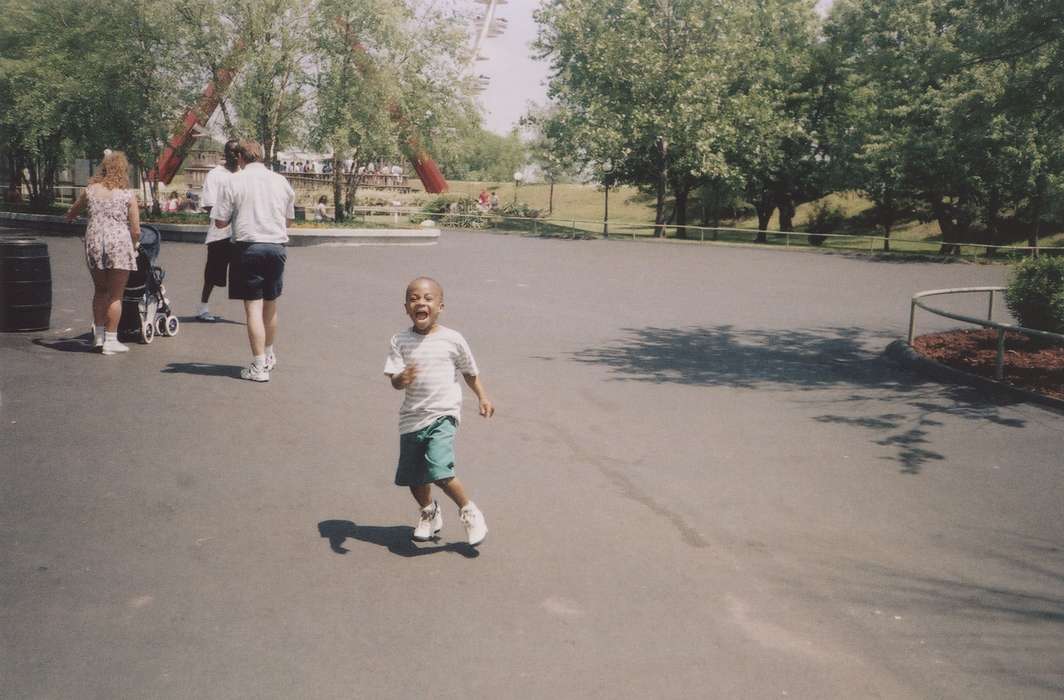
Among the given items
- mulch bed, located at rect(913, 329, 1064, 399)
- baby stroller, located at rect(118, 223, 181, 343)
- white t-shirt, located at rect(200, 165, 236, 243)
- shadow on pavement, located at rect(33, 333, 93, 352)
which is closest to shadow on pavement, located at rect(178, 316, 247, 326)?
baby stroller, located at rect(118, 223, 181, 343)

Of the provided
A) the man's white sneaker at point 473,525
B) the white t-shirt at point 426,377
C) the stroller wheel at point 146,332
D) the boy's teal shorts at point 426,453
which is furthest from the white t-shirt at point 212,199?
the man's white sneaker at point 473,525

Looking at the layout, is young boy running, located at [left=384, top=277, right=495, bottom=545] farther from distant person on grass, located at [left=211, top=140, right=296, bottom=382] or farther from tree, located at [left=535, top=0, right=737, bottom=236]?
tree, located at [left=535, top=0, right=737, bottom=236]

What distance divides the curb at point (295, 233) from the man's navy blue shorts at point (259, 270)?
56.1ft

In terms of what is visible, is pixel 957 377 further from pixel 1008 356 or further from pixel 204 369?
pixel 204 369

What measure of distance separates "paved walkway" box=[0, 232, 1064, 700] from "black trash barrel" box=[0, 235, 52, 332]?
315 millimetres

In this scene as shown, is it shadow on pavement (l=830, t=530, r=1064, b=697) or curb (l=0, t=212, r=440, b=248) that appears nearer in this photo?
shadow on pavement (l=830, t=530, r=1064, b=697)

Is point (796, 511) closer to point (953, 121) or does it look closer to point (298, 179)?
point (953, 121)

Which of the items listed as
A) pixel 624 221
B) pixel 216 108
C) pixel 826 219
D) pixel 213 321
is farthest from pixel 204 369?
pixel 624 221

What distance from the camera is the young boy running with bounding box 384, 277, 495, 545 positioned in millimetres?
4770

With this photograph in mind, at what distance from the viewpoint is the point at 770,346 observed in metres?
12.8

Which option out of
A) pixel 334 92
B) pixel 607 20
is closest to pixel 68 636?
pixel 334 92

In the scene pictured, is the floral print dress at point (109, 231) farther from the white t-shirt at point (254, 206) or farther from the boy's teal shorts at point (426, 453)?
the boy's teal shorts at point (426, 453)

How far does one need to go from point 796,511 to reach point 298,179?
2022 inches

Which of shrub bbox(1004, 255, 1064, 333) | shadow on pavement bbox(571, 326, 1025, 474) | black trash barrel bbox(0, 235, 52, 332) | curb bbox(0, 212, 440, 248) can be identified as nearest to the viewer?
shadow on pavement bbox(571, 326, 1025, 474)
